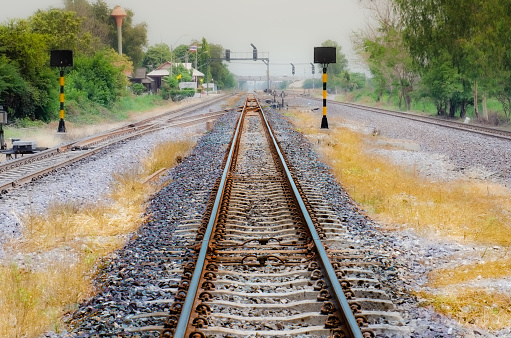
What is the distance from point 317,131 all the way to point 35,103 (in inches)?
491

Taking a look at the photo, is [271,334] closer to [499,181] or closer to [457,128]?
[499,181]

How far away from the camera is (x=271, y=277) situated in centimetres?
608

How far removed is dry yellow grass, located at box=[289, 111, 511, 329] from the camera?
17.7 feet

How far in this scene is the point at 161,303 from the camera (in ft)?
17.4

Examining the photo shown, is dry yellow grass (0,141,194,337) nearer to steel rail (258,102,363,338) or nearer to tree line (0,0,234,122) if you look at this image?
steel rail (258,102,363,338)

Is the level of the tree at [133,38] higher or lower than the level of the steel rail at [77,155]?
higher

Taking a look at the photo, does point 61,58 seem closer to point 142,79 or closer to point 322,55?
point 322,55

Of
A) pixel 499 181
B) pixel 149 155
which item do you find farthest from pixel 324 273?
pixel 149 155

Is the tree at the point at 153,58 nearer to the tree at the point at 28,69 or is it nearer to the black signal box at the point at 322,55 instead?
the tree at the point at 28,69

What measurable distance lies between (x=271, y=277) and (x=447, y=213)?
14.5 feet

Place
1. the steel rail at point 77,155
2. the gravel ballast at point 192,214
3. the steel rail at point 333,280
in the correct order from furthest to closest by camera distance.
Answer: the steel rail at point 77,155 < the gravel ballast at point 192,214 < the steel rail at point 333,280

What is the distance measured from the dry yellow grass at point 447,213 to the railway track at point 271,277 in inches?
29.0

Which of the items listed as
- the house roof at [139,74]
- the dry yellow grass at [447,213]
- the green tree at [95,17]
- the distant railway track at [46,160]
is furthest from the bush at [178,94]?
the dry yellow grass at [447,213]

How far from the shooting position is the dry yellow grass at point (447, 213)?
5.40 meters
